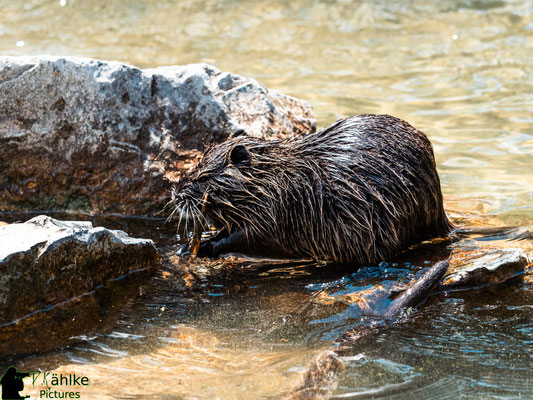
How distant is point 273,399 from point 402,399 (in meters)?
0.53

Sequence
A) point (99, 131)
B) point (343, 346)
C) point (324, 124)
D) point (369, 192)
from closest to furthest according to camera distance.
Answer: point (343, 346) < point (369, 192) < point (99, 131) < point (324, 124)

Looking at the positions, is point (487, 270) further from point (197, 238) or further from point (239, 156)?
point (197, 238)

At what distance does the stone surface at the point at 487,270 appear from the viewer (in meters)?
3.85

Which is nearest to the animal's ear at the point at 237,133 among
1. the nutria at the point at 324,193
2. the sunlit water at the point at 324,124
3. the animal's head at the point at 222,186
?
the nutria at the point at 324,193

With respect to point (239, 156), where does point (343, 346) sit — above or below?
below

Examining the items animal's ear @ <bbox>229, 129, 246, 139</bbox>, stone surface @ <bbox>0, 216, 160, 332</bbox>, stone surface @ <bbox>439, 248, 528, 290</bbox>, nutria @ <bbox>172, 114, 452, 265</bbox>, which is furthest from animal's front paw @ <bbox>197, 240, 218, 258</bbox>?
stone surface @ <bbox>439, 248, 528, 290</bbox>

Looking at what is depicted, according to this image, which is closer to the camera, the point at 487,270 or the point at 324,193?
the point at 487,270

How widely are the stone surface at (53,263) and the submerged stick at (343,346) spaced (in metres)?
1.49

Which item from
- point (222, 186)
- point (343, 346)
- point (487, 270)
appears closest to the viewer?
point (343, 346)

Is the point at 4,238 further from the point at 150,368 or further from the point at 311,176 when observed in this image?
the point at 311,176

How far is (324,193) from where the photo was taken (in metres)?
4.27

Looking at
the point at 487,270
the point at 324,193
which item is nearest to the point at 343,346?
the point at 487,270

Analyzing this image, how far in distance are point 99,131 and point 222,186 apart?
1221 mm

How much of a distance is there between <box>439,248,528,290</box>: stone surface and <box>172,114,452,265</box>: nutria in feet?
1.58
